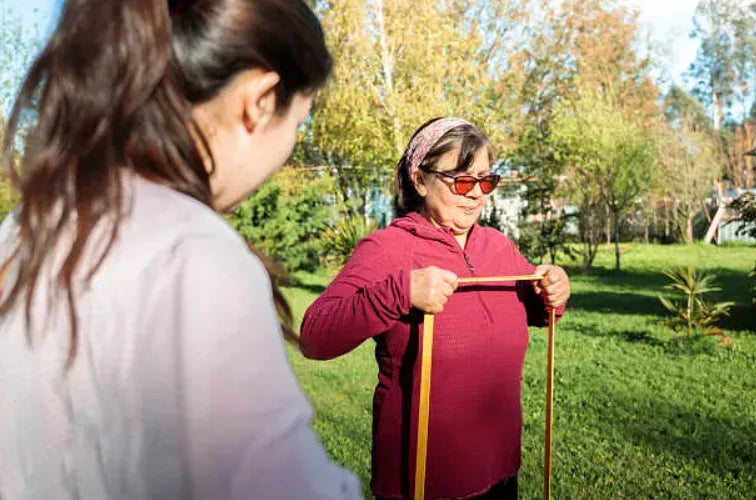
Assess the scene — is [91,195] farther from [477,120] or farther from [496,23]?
[496,23]

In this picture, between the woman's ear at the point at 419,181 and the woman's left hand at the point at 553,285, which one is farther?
the woman's ear at the point at 419,181

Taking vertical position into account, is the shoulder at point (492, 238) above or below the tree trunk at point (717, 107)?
below

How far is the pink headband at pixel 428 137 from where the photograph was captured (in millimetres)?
2730

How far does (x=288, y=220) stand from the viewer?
56.2ft

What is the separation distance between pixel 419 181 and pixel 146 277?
209 cm

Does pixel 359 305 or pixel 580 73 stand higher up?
pixel 580 73

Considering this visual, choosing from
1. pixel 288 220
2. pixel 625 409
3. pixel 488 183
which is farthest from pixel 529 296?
pixel 288 220

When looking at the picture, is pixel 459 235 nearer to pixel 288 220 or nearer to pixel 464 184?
pixel 464 184

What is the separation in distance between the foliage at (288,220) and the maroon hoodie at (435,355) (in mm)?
13859

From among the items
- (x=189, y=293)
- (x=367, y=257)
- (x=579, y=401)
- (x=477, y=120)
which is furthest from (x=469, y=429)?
(x=477, y=120)

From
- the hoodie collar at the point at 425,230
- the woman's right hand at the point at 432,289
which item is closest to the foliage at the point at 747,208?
the hoodie collar at the point at 425,230

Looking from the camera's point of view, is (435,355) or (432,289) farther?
(435,355)

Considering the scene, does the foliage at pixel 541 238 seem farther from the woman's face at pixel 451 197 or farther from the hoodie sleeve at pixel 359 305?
the hoodie sleeve at pixel 359 305

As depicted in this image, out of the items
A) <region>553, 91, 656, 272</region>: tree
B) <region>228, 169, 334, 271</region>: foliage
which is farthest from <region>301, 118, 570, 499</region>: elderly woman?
<region>553, 91, 656, 272</region>: tree
